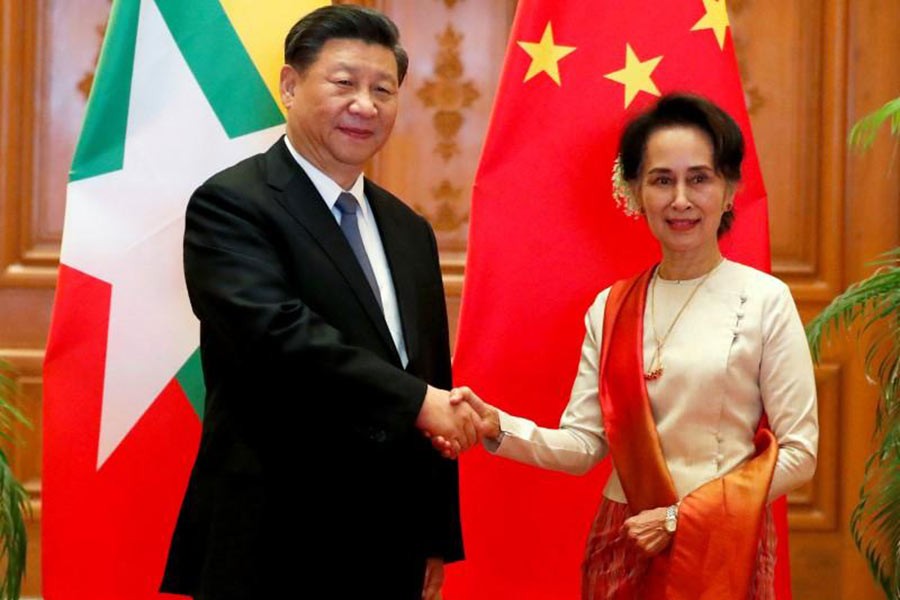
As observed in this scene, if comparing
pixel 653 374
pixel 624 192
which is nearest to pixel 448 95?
pixel 624 192

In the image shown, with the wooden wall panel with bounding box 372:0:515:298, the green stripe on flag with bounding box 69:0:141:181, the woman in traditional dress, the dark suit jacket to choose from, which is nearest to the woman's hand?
the woman in traditional dress

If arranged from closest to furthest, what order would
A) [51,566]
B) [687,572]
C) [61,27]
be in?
[687,572] < [51,566] < [61,27]

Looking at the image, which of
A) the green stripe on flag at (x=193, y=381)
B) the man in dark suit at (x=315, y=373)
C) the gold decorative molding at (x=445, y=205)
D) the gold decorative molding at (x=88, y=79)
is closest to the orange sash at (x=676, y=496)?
the man in dark suit at (x=315, y=373)

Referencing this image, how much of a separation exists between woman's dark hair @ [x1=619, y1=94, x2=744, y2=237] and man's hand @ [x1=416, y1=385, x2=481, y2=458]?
0.50m

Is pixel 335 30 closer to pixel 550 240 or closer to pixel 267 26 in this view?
pixel 267 26

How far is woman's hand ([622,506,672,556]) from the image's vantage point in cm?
151

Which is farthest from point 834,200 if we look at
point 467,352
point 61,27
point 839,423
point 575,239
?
point 61,27

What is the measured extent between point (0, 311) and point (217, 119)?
4.43 ft

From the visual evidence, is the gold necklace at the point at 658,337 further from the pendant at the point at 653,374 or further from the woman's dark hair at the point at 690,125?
the woman's dark hair at the point at 690,125

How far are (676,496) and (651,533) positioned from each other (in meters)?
0.07

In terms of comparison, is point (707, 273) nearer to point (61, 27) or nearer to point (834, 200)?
point (834, 200)

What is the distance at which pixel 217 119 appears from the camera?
1.98 meters

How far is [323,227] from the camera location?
1.56m

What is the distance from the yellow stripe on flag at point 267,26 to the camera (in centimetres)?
201
